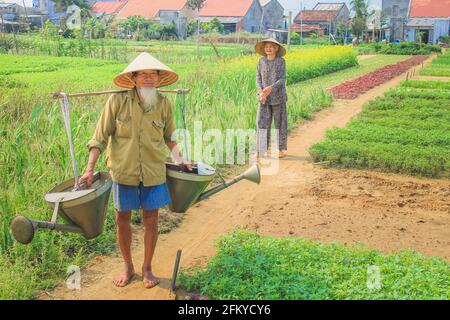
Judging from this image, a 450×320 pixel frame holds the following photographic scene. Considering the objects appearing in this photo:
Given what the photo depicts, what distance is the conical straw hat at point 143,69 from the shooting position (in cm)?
326

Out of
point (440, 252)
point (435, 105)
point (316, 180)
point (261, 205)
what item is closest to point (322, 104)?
point (435, 105)

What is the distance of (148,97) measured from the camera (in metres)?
3.29

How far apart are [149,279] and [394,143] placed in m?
4.93

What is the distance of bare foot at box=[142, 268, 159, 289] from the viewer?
3.48m

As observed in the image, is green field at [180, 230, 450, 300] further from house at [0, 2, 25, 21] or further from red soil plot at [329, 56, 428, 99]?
house at [0, 2, 25, 21]

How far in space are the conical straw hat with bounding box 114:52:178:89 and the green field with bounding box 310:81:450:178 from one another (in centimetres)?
371

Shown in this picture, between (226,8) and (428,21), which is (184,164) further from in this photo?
(428,21)

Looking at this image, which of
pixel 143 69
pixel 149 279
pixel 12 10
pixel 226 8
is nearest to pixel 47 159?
pixel 149 279

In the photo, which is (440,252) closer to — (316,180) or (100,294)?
(316,180)

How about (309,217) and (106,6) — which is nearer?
(309,217)

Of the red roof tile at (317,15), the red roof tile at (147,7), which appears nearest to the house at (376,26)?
the red roof tile at (317,15)

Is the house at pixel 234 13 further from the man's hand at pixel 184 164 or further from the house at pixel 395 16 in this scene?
the man's hand at pixel 184 164

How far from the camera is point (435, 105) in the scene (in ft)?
→ 37.1

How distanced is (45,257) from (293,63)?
14597 mm
